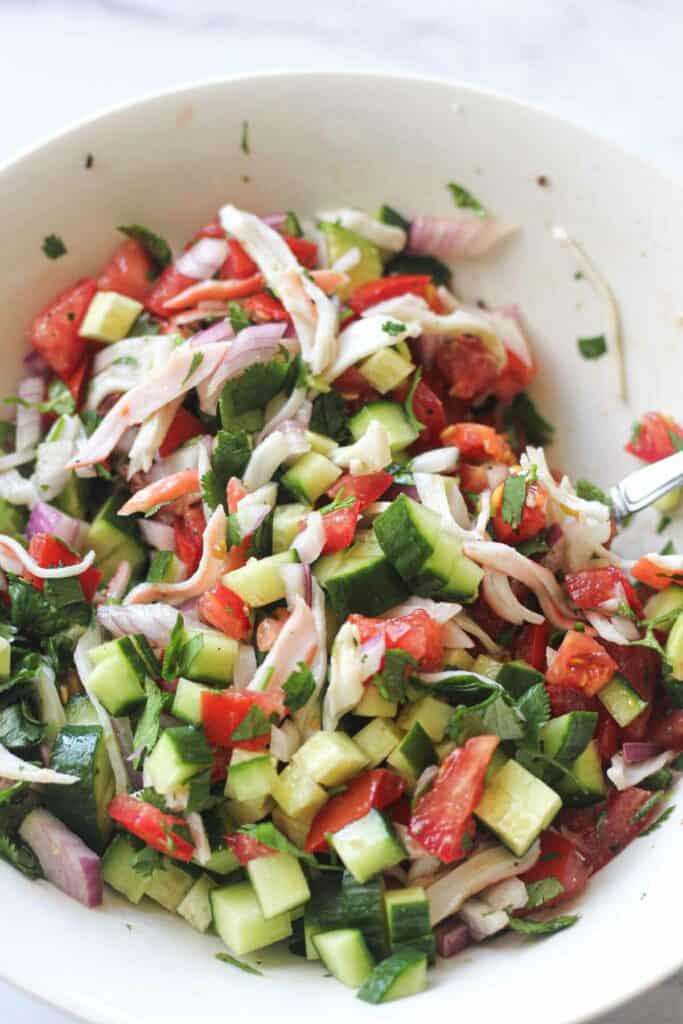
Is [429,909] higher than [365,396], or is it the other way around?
[365,396]

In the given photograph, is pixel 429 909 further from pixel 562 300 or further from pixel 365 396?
pixel 562 300

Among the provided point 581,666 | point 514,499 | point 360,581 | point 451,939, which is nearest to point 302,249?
point 514,499

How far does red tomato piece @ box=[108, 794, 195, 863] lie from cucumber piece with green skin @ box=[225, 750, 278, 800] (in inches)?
6.1

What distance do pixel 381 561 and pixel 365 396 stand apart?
651mm

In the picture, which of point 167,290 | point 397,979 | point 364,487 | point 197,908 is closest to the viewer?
point 397,979

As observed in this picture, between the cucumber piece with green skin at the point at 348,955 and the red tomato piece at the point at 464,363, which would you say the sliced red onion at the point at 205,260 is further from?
the cucumber piece with green skin at the point at 348,955

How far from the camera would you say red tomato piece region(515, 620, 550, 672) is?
2.78 m

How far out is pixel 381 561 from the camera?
8.56 feet

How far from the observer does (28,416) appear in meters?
3.13

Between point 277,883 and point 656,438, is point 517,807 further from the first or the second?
point 656,438

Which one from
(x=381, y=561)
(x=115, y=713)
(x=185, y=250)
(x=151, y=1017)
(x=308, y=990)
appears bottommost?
(x=308, y=990)

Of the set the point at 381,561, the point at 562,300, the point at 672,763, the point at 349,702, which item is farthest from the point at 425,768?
the point at 562,300

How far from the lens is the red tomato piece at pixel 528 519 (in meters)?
2.79

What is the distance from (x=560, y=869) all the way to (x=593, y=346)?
1.58m
